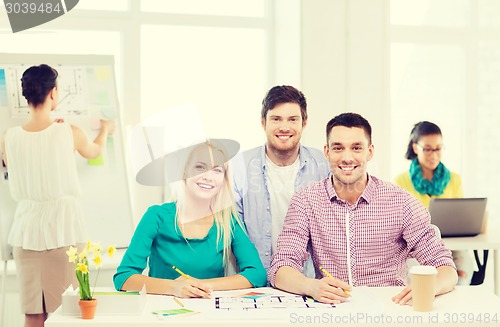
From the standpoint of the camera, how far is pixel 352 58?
4832 millimetres

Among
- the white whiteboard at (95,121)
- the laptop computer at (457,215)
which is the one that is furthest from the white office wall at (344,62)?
the white whiteboard at (95,121)

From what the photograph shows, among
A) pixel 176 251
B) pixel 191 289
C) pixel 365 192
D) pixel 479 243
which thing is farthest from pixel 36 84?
pixel 479 243

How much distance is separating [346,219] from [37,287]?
173 cm

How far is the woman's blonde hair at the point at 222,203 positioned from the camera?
2625 mm

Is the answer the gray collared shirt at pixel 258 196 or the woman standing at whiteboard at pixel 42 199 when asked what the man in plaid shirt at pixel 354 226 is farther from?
the woman standing at whiteboard at pixel 42 199

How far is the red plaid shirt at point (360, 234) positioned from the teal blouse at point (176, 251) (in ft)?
0.37

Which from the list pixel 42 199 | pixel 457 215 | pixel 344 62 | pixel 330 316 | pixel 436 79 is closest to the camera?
pixel 330 316

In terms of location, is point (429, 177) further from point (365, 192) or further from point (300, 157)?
point (365, 192)

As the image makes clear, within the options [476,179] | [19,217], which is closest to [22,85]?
[19,217]

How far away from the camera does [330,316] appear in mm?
2145

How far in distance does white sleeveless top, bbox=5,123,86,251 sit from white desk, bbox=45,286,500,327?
4.72 ft

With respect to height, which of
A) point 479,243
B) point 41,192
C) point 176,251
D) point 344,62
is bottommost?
point 479,243

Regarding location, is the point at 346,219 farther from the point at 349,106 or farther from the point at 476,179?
the point at 476,179

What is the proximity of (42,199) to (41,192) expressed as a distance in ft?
0.11
